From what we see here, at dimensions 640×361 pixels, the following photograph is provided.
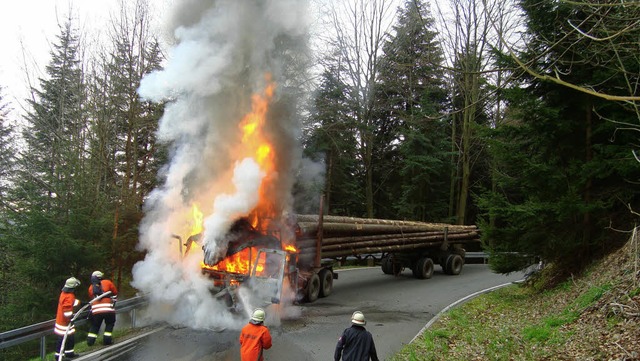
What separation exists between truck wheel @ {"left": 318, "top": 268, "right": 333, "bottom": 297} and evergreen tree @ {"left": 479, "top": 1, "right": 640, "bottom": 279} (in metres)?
5.11

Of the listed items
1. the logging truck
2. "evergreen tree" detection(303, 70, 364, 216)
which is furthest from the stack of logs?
"evergreen tree" detection(303, 70, 364, 216)

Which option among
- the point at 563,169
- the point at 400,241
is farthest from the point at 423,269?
the point at 563,169

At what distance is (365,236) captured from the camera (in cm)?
1586

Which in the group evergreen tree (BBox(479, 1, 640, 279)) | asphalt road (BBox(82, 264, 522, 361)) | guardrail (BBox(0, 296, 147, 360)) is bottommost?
asphalt road (BBox(82, 264, 522, 361))

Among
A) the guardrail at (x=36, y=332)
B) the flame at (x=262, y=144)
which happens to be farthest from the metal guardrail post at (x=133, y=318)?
the flame at (x=262, y=144)

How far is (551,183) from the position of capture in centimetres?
1169

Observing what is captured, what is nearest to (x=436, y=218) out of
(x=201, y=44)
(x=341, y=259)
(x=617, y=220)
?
(x=341, y=259)

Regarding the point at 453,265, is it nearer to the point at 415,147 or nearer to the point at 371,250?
the point at 371,250

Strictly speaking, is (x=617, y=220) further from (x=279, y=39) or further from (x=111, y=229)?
(x=111, y=229)

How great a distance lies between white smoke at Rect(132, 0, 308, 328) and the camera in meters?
11.5

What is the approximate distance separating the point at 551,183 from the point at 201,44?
33.7ft

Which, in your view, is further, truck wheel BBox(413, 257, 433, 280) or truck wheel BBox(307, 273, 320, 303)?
truck wheel BBox(413, 257, 433, 280)

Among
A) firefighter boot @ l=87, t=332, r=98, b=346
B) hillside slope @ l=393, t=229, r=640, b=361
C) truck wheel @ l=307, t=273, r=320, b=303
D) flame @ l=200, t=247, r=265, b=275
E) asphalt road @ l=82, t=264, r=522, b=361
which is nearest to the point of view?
hillside slope @ l=393, t=229, r=640, b=361

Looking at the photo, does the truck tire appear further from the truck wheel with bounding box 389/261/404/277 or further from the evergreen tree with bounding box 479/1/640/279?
the evergreen tree with bounding box 479/1/640/279
